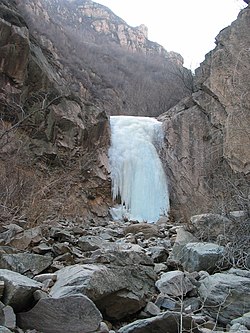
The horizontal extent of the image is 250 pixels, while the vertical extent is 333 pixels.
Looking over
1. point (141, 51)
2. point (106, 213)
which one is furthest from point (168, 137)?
point (141, 51)

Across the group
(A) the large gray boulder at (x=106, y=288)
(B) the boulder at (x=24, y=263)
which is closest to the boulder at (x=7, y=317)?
(A) the large gray boulder at (x=106, y=288)

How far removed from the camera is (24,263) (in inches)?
104

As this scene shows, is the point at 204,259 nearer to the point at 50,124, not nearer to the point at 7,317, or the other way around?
the point at 7,317

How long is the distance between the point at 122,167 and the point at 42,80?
3468mm

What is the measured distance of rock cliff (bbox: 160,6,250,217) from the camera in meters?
10.5

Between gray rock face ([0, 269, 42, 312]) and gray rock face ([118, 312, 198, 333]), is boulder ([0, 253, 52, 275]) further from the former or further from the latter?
gray rock face ([118, 312, 198, 333])

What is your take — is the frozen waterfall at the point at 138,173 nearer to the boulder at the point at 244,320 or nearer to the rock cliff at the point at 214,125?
the rock cliff at the point at 214,125

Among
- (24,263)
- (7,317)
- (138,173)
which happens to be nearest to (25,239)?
(24,263)

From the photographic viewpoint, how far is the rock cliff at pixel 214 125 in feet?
34.3

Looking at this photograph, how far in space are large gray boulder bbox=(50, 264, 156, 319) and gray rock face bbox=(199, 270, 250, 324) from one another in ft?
1.25

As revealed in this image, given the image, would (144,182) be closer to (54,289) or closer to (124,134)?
(124,134)

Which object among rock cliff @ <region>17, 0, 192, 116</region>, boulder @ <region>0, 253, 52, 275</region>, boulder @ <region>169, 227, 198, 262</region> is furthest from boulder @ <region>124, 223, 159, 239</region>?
rock cliff @ <region>17, 0, 192, 116</region>

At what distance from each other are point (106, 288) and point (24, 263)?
0.81 metres

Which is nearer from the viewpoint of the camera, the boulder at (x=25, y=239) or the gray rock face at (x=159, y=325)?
the gray rock face at (x=159, y=325)
